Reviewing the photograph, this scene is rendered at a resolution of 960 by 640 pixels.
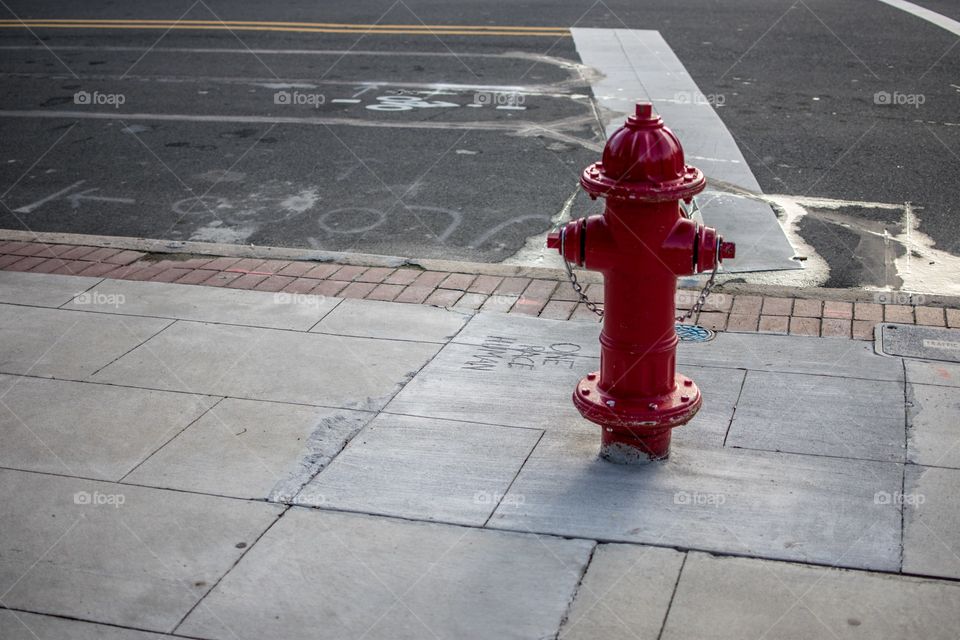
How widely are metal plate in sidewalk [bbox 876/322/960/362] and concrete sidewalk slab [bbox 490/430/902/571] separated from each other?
118 centimetres

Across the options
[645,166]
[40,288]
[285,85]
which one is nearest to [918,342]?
[645,166]

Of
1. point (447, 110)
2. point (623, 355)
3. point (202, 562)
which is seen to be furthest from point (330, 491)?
point (447, 110)

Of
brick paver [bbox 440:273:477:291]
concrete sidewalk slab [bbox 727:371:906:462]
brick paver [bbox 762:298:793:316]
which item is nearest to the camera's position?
concrete sidewalk slab [bbox 727:371:906:462]

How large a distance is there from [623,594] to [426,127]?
716cm

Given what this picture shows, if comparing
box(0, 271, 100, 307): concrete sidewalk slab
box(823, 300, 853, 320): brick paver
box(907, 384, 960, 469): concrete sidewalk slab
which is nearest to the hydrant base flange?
box(907, 384, 960, 469): concrete sidewalk slab

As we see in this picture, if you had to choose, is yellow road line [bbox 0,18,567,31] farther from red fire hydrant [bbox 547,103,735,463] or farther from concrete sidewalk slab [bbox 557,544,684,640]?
concrete sidewalk slab [bbox 557,544,684,640]

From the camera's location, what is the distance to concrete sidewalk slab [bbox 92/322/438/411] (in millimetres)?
4855

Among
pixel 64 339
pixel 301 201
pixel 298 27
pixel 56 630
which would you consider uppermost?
pixel 298 27

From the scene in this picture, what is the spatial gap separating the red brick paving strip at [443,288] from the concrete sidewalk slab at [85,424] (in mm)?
1476

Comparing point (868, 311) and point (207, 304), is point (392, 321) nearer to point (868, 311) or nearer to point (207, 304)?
point (207, 304)

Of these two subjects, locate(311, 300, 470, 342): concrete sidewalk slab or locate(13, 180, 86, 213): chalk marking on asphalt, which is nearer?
locate(311, 300, 470, 342): concrete sidewalk slab

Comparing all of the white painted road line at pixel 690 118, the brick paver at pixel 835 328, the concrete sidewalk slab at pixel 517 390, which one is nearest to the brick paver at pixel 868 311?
the brick paver at pixel 835 328

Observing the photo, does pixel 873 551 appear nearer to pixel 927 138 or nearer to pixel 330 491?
pixel 330 491

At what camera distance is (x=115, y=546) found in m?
3.73
